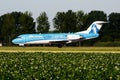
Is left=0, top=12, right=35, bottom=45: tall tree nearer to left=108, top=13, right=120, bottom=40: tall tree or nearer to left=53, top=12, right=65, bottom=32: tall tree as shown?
left=53, top=12, right=65, bottom=32: tall tree

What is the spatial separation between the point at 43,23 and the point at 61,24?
27.2 ft

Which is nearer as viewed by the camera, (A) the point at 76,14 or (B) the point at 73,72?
(B) the point at 73,72

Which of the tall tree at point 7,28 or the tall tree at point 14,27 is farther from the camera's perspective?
the tall tree at point 7,28

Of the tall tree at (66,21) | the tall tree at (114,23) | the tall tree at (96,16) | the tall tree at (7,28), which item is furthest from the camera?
the tall tree at (96,16)

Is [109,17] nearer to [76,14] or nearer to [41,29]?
[76,14]

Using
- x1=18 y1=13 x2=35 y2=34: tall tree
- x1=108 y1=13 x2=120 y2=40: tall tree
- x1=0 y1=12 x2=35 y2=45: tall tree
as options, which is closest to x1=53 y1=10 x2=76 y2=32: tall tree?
x1=18 y1=13 x2=35 y2=34: tall tree

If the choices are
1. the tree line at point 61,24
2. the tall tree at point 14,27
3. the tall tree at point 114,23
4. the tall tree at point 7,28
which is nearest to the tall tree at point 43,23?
the tree line at point 61,24

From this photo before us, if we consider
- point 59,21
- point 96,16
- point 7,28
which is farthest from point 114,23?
point 7,28

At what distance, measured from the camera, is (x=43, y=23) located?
19338 centimetres

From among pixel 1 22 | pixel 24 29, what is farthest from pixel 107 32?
pixel 1 22

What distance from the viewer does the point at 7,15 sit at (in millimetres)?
191750

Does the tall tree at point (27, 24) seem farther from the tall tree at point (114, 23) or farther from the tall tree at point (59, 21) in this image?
the tall tree at point (114, 23)

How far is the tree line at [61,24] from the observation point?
177m

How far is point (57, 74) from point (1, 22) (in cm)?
17701
